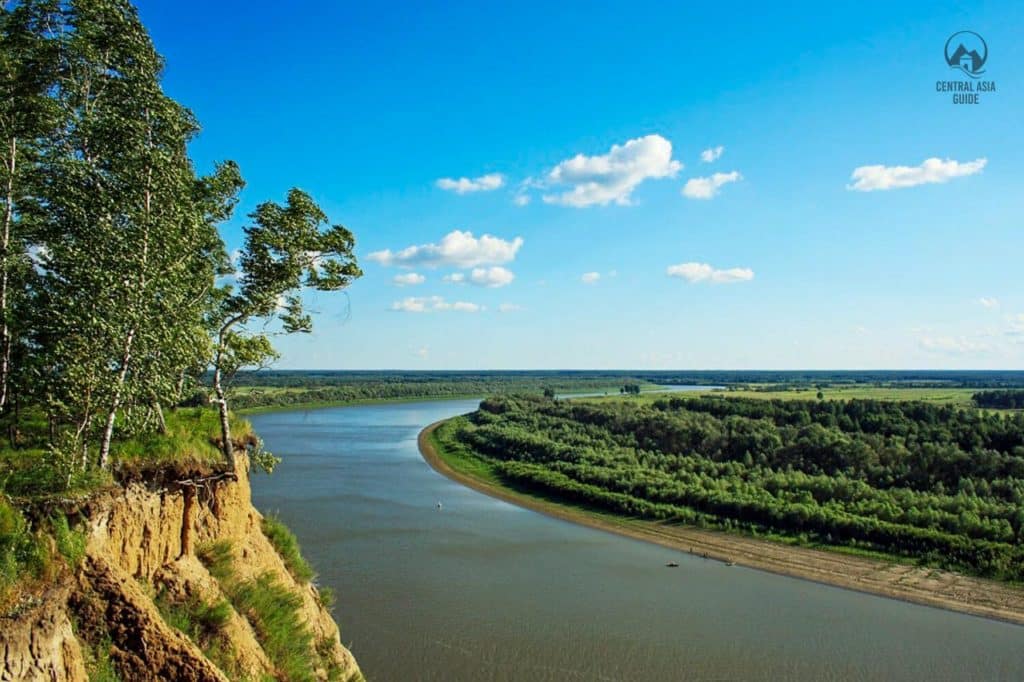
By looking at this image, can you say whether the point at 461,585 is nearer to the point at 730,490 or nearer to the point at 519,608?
the point at 519,608

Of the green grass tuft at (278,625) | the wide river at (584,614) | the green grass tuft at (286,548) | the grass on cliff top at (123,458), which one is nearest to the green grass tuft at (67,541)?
the grass on cliff top at (123,458)

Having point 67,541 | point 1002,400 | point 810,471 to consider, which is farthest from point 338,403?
point 67,541

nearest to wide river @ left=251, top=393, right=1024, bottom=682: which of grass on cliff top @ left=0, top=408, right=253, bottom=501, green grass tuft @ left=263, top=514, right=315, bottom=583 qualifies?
green grass tuft @ left=263, top=514, right=315, bottom=583

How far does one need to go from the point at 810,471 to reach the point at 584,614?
25.6m

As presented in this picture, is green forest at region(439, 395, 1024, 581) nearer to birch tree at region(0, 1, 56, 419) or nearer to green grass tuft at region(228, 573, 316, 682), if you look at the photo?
green grass tuft at region(228, 573, 316, 682)

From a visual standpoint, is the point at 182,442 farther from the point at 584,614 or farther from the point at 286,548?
the point at 584,614

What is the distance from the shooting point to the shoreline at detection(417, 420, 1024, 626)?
2331cm

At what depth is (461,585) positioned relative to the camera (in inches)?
943

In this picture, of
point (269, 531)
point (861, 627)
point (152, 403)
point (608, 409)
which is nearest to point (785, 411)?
point (608, 409)

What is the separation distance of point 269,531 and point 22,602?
788 cm

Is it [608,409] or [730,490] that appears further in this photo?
[608,409]

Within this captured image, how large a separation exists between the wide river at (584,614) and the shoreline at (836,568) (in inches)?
31.1

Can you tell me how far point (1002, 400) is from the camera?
71938 millimetres

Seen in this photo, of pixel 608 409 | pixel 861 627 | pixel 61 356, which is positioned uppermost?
pixel 61 356
